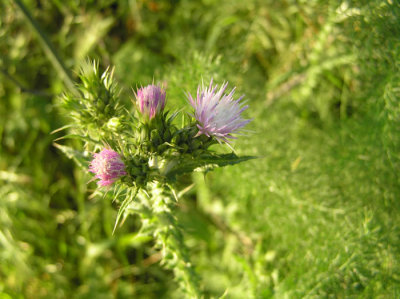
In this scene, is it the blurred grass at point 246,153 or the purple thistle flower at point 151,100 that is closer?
the purple thistle flower at point 151,100

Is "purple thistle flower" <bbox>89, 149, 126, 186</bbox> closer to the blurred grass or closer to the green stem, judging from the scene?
the blurred grass

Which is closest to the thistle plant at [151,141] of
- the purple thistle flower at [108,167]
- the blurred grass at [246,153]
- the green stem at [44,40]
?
the purple thistle flower at [108,167]

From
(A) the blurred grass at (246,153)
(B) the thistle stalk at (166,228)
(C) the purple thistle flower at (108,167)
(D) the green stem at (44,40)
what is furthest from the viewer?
(D) the green stem at (44,40)

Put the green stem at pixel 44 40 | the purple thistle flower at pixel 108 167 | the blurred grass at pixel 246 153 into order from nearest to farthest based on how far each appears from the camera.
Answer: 1. the purple thistle flower at pixel 108 167
2. the blurred grass at pixel 246 153
3. the green stem at pixel 44 40

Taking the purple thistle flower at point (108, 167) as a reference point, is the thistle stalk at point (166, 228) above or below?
below

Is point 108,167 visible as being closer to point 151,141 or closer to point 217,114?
point 151,141

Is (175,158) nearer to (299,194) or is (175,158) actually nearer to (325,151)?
(299,194)

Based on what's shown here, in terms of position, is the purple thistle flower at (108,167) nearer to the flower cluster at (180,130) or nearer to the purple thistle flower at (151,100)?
the flower cluster at (180,130)
